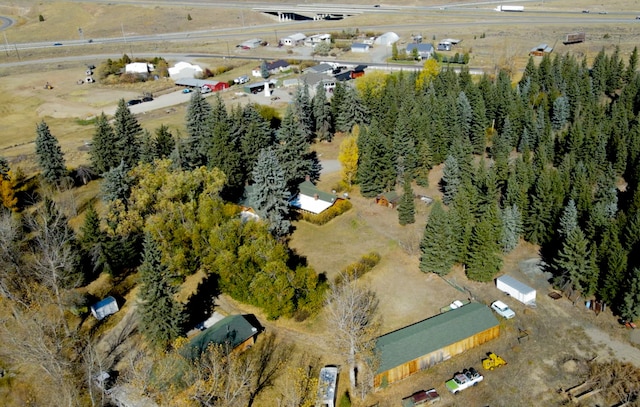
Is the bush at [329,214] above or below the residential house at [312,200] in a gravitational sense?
below

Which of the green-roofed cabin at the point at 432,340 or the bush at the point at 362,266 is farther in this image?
the bush at the point at 362,266

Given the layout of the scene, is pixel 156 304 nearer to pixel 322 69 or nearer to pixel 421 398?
pixel 421 398

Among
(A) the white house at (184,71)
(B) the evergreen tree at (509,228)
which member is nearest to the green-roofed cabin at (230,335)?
(B) the evergreen tree at (509,228)

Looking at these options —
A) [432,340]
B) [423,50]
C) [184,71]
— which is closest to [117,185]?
[432,340]

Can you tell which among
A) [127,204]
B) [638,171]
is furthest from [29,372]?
[638,171]

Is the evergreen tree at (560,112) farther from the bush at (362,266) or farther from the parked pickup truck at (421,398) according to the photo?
the parked pickup truck at (421,398)

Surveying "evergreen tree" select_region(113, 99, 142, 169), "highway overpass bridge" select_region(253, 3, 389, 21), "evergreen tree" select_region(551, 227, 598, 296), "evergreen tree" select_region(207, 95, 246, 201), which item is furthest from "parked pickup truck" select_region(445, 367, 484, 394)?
"highway overpass bridge" select_region(253, 3, 389, 21)

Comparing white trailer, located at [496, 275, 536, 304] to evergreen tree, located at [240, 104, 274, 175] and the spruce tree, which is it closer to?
evergreen tree, located at [240, 104, 274, 175]
